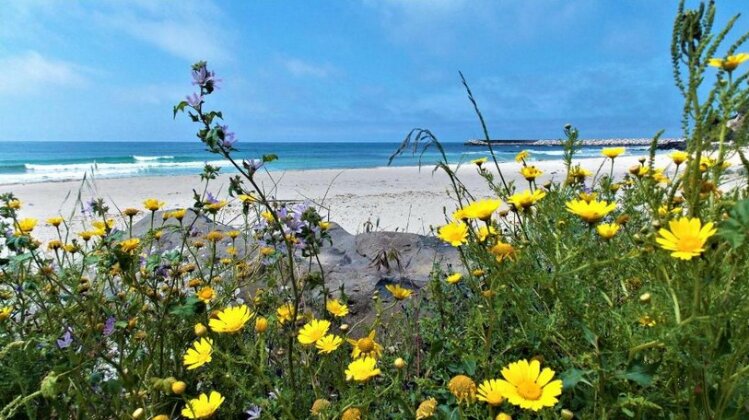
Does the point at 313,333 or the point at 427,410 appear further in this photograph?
the point at 313,333

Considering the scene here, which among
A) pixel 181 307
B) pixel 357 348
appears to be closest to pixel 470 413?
pixel 357 348

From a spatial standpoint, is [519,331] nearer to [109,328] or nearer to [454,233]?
[454,233]

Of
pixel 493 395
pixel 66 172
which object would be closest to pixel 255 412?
pixel 493 395

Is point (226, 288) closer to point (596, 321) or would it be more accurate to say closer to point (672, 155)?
point (596, 321)

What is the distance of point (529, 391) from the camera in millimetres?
1014

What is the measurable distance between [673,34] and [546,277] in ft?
2.09

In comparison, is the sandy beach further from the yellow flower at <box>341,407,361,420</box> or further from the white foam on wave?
the yellow flower at <box>341,407,361,420</box>

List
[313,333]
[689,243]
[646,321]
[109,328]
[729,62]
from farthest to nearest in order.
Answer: [109,328], [313,333], [646,321], [729,62], [689,243]

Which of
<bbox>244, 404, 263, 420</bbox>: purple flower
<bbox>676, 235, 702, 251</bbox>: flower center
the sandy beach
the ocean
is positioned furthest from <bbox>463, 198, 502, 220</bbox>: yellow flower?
the sandy beach

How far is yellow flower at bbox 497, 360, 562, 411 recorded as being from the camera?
0.98 meters

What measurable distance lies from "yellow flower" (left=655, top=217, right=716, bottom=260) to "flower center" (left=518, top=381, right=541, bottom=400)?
386mm

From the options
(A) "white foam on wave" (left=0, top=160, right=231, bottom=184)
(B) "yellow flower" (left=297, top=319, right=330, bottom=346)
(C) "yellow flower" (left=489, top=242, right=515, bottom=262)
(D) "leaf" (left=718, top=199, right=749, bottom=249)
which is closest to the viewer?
(D) "leaf" (left=718, top=199, right=749, bottom=249)

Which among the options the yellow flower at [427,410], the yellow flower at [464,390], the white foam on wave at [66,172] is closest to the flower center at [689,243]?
the yellow flower at [464,390]

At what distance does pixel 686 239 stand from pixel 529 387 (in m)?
0.43
